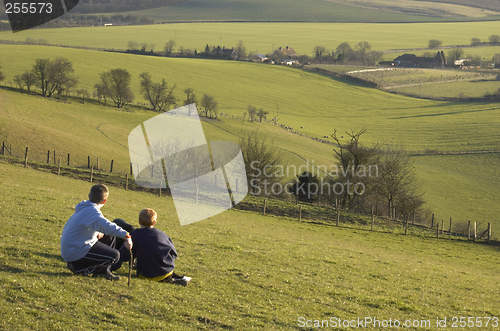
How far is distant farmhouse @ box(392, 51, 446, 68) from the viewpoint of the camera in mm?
190125

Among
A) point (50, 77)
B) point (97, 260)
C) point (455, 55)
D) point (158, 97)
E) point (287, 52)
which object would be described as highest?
point (455, 55)

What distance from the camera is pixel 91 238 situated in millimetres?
9312

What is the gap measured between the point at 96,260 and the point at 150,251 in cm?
116

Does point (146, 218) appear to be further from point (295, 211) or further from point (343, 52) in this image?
point (343, 52)

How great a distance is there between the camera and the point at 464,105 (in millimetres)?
122375

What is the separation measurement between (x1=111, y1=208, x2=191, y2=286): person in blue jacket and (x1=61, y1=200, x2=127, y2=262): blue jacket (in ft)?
3.28

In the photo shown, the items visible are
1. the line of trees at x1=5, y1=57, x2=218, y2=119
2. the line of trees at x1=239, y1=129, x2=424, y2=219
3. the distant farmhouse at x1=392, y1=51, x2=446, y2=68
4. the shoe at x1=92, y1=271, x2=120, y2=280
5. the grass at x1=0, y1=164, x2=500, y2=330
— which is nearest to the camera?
the grass at x1=0, y1=164, x2=500, y2=330

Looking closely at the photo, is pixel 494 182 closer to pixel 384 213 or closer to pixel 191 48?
pixel 384 213

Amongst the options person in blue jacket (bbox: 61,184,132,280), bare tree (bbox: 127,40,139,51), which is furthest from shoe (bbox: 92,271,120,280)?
bare tree (bbox: 127,40,139,51)

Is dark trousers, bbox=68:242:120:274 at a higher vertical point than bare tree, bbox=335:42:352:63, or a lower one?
lower

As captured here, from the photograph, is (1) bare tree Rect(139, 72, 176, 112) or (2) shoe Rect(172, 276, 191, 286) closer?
(2) shoe Rect(172, 276, 191, 286)

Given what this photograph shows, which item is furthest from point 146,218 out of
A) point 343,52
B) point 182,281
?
point 343,52

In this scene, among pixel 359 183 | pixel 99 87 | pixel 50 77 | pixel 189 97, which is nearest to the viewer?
pixel 359 183

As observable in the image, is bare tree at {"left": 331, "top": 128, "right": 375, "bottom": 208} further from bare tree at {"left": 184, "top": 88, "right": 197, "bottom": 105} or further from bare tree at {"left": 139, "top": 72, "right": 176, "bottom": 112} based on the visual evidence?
bare tree at {"left": 184, "top": 88, "right": 197, "bottom": 105}
